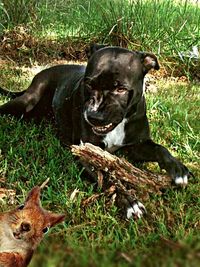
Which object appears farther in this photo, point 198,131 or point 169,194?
point 198,131

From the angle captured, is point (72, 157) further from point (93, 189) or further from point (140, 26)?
point (140, 26)

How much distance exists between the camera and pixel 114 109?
3336mm

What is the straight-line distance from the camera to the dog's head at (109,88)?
3.33 metres

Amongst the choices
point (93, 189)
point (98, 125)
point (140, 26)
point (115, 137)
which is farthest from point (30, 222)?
point (140, 26)

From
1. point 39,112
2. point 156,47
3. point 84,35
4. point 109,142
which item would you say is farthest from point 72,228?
point 84,35

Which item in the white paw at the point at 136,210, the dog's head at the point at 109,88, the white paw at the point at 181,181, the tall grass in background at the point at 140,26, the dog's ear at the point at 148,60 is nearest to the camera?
the white paw at the point at 136,210

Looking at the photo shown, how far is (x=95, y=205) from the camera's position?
2924 millimetres

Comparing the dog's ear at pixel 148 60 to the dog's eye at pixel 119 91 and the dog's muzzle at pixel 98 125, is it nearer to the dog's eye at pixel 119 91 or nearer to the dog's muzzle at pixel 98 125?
the dog's eye at pixel 119 91

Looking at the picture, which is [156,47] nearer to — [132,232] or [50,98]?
[50,98]

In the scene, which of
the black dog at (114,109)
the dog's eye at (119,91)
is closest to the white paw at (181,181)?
the black dog at (114,109)

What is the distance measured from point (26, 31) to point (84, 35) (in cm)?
86

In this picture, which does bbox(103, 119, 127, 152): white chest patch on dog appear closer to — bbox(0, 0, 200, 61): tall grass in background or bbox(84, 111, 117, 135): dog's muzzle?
bbox(84, 111, 117, 135): dog's muzzle

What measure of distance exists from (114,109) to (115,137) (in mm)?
318

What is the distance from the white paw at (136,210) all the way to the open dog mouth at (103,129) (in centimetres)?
68
